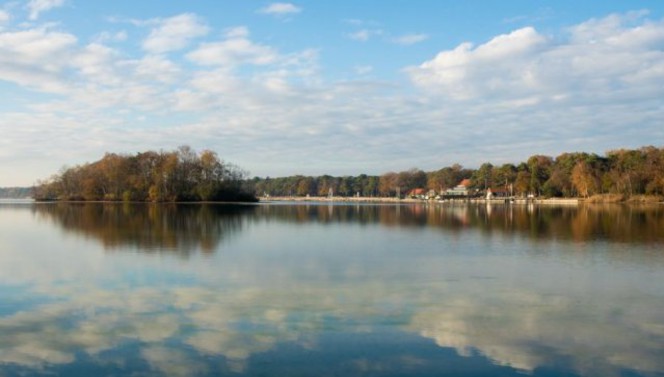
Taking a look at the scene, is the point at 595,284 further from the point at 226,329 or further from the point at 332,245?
the point at 332,245

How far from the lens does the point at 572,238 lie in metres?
23.3

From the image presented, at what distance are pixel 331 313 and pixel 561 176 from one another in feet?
352

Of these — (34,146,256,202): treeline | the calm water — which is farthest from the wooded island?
the calm water

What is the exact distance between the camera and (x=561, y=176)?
107312mm

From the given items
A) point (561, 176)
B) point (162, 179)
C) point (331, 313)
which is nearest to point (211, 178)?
point (162, 179)

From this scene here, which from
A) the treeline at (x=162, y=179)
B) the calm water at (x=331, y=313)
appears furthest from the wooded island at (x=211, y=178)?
the calm water at (x=331, y=313)

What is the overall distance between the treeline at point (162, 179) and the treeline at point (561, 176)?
193ft

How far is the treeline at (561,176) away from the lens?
88.6 m

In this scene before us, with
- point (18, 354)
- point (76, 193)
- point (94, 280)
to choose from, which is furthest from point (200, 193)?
point (18, 354)

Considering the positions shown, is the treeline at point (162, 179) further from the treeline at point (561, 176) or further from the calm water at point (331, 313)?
the calm water at point (331, 313)

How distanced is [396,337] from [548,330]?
93.7 inches

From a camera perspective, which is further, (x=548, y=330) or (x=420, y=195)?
(x=420, y=195)

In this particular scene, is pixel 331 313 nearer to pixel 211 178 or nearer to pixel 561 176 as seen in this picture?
pixel 211 178

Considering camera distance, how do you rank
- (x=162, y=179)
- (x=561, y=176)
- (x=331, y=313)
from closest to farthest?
(x=331, y=313) → (x=162, y=179) → (x=561, y=176)
